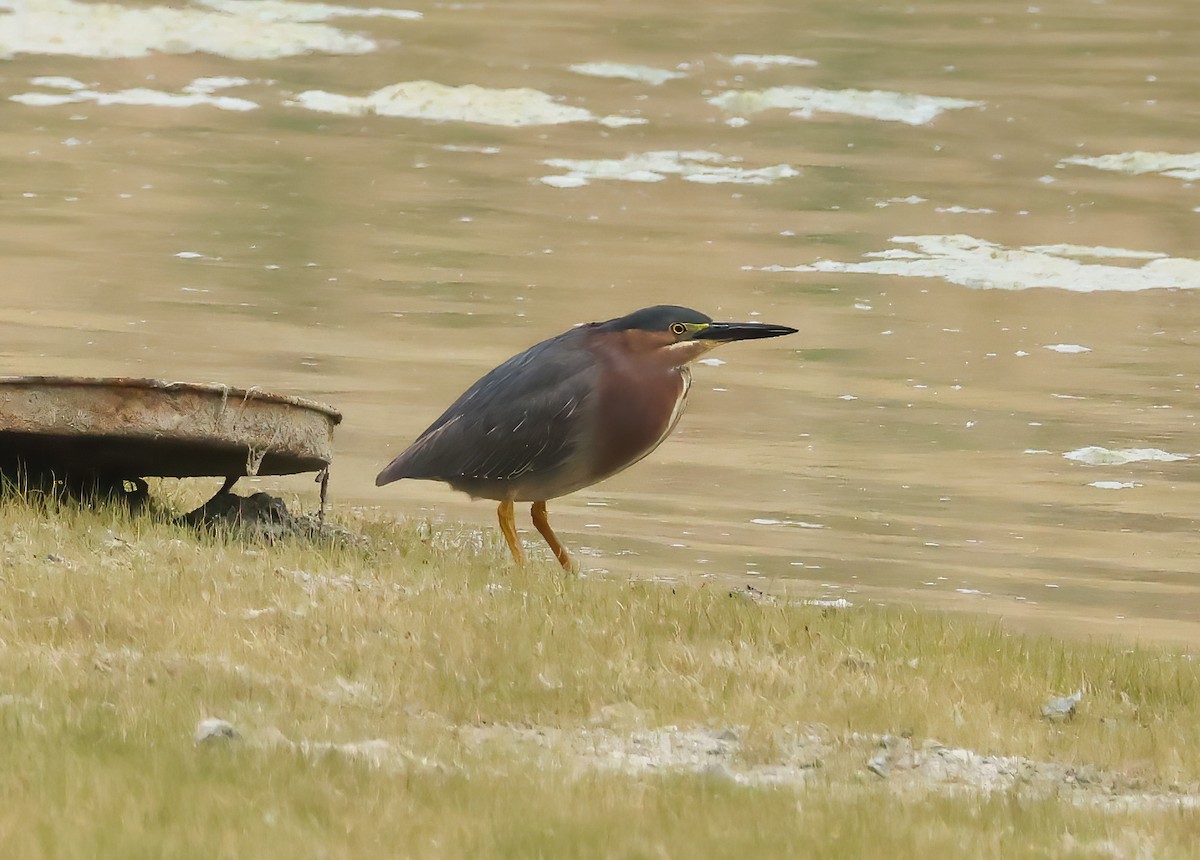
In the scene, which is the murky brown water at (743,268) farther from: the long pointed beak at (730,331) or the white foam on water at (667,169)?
the long pointed beak at (730,331)

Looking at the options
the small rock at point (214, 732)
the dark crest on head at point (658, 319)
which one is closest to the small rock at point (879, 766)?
the small rock at point (214, 732)

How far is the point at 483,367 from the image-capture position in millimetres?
19688

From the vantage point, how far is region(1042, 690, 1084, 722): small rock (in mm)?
7691

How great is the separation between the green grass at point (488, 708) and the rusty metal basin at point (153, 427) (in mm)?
438

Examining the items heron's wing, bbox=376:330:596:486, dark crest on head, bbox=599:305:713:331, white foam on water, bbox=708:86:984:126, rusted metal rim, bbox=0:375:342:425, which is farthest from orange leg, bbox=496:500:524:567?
white foam on water, bbox=708:86:984:126

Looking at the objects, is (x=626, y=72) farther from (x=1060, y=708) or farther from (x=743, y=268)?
(x=1060, y=708)

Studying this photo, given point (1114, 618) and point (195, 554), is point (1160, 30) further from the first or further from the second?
point (195, 554)

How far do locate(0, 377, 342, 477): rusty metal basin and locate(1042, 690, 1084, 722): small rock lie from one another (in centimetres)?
431

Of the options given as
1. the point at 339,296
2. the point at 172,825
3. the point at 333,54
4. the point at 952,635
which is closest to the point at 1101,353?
the point at 339,296

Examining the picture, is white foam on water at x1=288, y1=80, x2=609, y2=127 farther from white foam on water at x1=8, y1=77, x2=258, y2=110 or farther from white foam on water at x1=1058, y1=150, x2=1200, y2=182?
white foam on water at x1=1058, y1=150, x2=1200, y2=182

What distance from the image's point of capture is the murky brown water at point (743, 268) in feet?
45.9

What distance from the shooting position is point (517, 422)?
9.70m

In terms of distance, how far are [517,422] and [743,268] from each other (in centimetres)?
1816

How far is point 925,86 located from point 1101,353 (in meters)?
21.3
